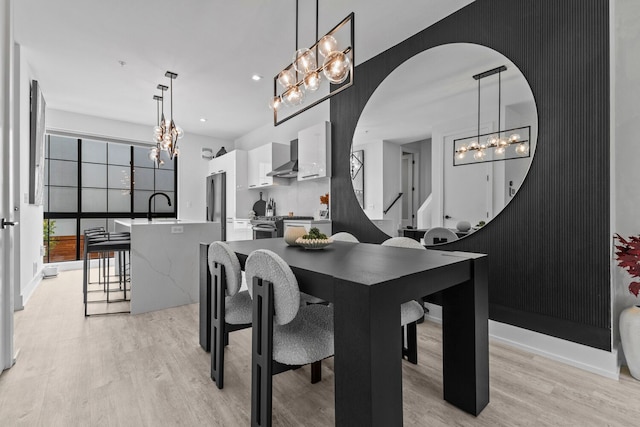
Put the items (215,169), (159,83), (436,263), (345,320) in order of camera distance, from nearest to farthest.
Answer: (345,320) < (436,263) < (159,83) < (215,169)

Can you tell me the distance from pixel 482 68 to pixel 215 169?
5.35 metres

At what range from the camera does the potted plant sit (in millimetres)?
1759

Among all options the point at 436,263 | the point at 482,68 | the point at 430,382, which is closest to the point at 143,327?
the point at 430,382

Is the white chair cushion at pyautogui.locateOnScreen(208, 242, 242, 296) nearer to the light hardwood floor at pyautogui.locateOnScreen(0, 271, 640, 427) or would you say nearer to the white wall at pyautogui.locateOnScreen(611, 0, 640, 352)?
the light hardwood floor at pyautogui.locateOnScreen(0, 271, 640, 427)

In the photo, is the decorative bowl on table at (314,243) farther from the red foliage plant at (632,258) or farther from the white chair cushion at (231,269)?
the red foliage plant at (632,258)

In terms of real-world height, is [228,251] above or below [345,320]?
above

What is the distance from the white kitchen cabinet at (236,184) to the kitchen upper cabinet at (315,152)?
183 centimetres

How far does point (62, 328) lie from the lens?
264 centimetres

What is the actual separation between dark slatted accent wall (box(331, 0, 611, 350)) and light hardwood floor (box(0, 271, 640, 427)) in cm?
38

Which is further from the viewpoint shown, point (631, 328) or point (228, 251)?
point (631, 328)

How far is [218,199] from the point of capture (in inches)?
249

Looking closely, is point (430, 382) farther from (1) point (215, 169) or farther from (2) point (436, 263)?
(1) point (215, 169)

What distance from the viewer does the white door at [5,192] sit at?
6.16 ft

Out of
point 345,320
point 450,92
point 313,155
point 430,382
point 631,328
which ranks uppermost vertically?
point 450,92
